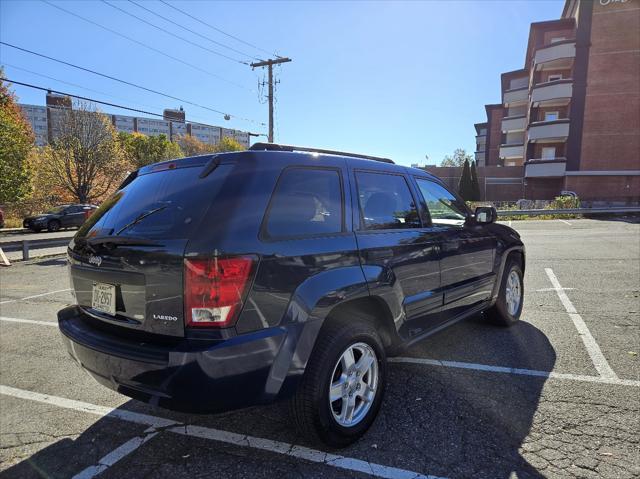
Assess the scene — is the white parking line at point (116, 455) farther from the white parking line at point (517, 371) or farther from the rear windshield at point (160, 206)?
the white parking line at point (517, 371)

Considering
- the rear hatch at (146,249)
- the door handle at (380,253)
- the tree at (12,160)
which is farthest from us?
the tree at (12,160)

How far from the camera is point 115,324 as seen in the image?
7.91ft

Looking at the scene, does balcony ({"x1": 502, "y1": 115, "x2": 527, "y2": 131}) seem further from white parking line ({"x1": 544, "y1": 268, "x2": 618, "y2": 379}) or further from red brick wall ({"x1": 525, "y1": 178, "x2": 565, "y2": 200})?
white parking line ({"x1": 544, "y1": 268, "x2": 618, "y2": 379})

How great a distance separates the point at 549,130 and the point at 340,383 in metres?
37.9

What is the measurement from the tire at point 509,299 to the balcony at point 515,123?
43.3m

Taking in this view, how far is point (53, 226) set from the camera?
23.8 m

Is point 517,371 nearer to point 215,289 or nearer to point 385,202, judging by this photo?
point 385,202

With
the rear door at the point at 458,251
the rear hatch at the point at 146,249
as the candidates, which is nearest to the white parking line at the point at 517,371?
the rear door at the point at 458,251

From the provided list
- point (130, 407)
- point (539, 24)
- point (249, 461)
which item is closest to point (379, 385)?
point (249, 461)

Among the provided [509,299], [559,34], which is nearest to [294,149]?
[509,299]

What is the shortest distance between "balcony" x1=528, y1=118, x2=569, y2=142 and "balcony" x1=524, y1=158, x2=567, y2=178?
193cm

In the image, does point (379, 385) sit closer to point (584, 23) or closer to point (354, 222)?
point (354, 222)

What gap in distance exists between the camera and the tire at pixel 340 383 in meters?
2.33

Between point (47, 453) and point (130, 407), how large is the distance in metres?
0.63
